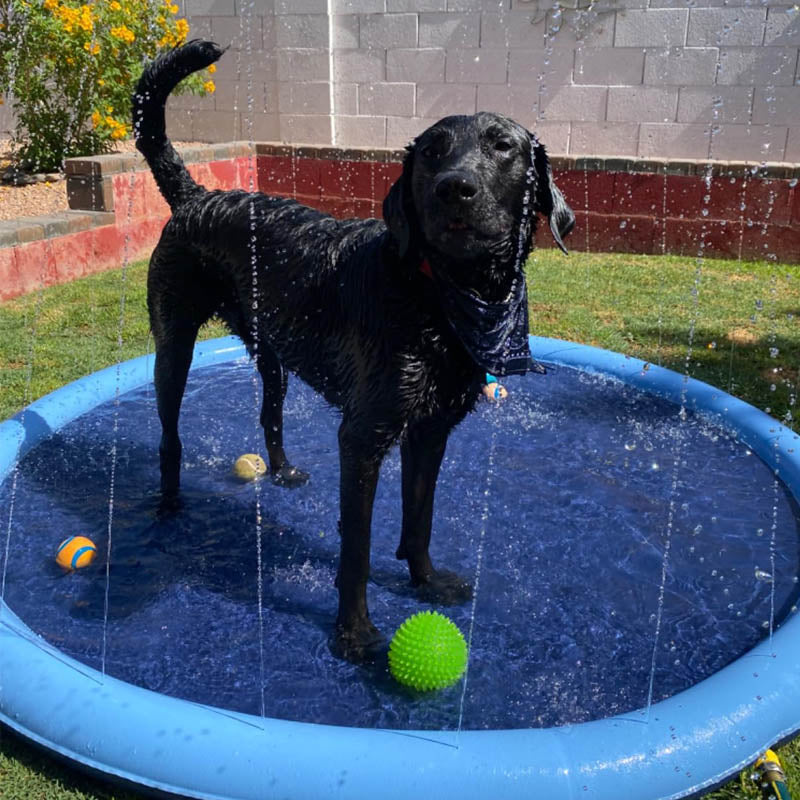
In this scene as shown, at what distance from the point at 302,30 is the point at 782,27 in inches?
204

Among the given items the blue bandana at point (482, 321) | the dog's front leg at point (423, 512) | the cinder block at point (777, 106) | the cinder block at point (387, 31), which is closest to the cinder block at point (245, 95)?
the cinder block at point (387, 31)

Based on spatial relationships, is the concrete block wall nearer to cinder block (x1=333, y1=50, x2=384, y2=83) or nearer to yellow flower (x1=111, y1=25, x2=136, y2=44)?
cinder block (x1=333, y1=50, x2=384, y2=83)

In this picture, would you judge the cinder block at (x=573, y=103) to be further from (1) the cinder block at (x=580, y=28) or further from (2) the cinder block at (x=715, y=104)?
(2) the cinder block at (x=715, y=104)

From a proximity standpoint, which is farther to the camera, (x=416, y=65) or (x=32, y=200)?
(x=416, y=65)

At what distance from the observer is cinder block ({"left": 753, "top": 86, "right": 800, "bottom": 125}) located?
8.09m

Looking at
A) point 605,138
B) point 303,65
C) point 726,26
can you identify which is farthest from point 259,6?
point 726,26

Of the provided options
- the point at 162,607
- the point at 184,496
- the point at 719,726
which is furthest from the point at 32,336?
the point at 719,726

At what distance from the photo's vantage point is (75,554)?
3.36m

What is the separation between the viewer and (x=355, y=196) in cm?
933

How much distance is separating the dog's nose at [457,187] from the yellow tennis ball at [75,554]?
7.12ft

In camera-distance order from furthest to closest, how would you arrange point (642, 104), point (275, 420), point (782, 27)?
point (642, 104) < point (782, 27) < point (275, 420)

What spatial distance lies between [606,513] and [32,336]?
4.29 metres

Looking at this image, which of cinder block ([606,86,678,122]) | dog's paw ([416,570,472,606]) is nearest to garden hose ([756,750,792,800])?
dog's paw ([416,570,472,606])

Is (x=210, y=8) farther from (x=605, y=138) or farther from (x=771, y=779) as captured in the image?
(x=771, y=779)
